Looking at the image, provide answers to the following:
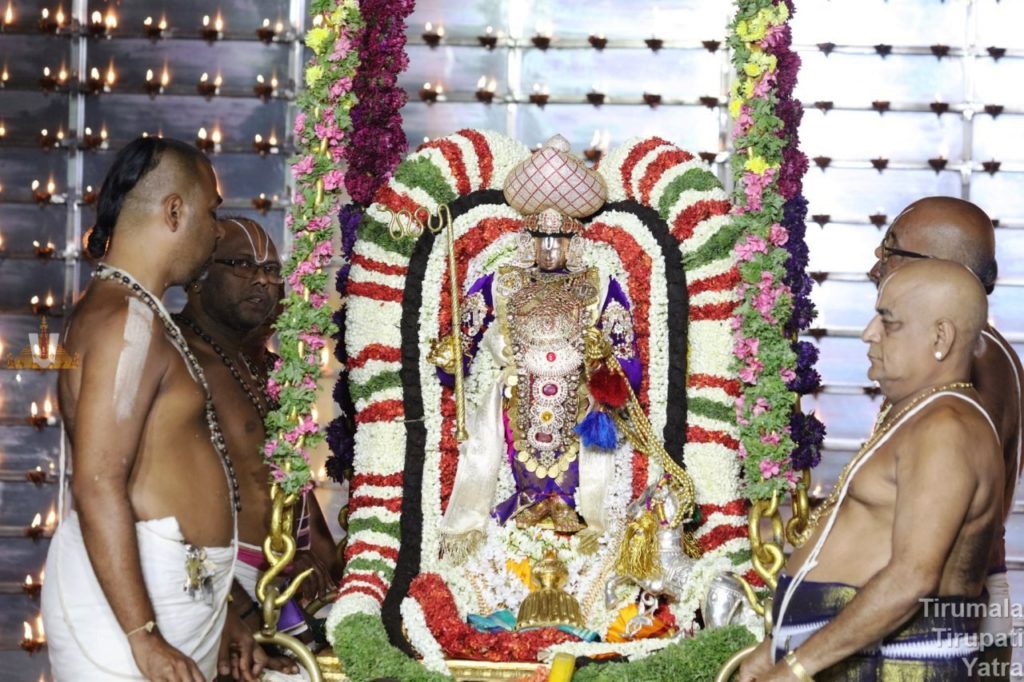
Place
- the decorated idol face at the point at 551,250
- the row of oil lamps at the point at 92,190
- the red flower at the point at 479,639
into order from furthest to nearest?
the row of oil lamps at the point at 92,190
the decorated idol face at the point at 551,250
the red flower at the point at 479,639

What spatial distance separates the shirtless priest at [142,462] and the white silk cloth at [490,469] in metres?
1.31

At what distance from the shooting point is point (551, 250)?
5965 millimetres

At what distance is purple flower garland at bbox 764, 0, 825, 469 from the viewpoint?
211 inches

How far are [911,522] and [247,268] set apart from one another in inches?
135

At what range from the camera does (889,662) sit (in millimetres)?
3869

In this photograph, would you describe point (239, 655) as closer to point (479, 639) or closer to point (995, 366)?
point (479, 639)

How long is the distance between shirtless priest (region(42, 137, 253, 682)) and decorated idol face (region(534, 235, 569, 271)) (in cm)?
168

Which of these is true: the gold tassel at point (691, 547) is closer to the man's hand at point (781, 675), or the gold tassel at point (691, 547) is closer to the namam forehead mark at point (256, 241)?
the man's hand at point (781, 675)

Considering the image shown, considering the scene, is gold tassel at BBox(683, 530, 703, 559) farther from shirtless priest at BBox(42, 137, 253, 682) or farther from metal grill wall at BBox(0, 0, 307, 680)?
metal grill wall at BBox(0, 0, 307, 680)

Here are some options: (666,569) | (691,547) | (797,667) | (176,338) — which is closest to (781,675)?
(797,667)

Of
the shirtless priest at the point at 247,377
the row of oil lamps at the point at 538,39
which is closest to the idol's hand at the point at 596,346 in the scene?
the shirtless priest at the point at 247,377

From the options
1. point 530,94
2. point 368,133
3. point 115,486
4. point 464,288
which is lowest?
point 115,486

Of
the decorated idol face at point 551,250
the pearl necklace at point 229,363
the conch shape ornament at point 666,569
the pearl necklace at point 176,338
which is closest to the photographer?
the pearl necklace at point 176,338

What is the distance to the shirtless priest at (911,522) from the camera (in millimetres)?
3678
